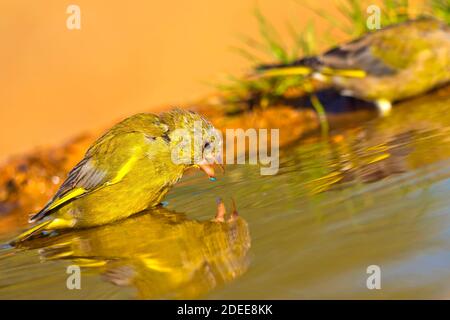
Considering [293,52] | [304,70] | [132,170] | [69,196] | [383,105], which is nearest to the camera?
[132,170]

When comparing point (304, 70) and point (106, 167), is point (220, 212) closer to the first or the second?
point (106, 167)

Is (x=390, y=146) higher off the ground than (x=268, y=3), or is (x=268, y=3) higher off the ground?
(x=268, y=3)

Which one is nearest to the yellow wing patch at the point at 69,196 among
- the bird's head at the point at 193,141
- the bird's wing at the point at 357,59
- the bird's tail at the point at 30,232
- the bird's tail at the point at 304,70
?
the bird's tail at the point at 30,232

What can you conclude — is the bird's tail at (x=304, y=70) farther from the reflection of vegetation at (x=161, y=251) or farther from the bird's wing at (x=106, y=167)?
the reflection of vegetation at (x=161, y=251)

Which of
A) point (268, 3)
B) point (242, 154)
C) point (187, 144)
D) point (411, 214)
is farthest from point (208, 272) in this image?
point (268, 3)

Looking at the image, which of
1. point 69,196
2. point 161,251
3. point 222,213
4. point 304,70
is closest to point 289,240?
point 161,251

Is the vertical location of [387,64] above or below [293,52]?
below
